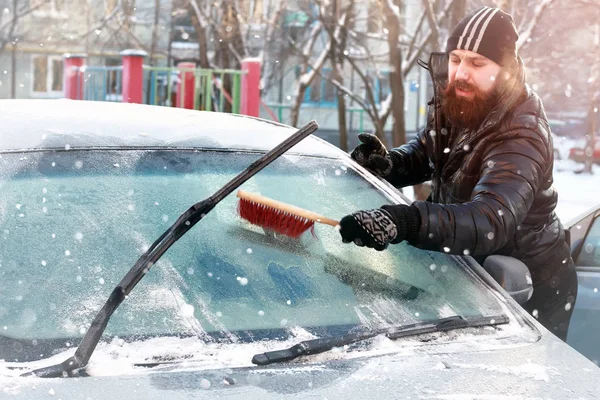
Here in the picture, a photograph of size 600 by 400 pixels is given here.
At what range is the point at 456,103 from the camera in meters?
2.98

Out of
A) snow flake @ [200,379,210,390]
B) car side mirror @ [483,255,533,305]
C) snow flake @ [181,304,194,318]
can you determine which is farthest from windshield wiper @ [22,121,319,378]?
car side mirror @ [483,255,533,305]

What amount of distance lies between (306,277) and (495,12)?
114 cm

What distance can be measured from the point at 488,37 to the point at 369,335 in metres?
1.18

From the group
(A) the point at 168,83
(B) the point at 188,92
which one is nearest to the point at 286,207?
(A) the point at 168,83

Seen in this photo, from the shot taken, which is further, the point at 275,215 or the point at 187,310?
the point at 275,215

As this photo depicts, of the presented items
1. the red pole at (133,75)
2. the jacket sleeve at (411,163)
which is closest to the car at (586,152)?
the red pole at (133,75)

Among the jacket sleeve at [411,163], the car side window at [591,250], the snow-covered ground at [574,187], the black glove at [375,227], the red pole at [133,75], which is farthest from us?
the snow-covered ground at [574,187]

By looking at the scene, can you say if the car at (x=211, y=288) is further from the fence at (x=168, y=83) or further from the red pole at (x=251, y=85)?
the red pole at (x=251, y=85)

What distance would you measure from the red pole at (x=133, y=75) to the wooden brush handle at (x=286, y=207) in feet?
37.4

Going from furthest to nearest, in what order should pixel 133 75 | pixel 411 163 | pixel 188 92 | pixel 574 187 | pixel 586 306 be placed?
pixel 574 187, pixel 188 92, pixel 133 75, pixel 586 306, pixel 411 163

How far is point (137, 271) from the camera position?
6.70ft

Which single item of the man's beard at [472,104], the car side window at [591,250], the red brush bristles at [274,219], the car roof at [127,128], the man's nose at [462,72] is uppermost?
the man's nose at [462,72]

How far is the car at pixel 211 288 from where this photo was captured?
189 centimetres

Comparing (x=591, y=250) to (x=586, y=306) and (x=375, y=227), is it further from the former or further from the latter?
(x=375, y=227)
